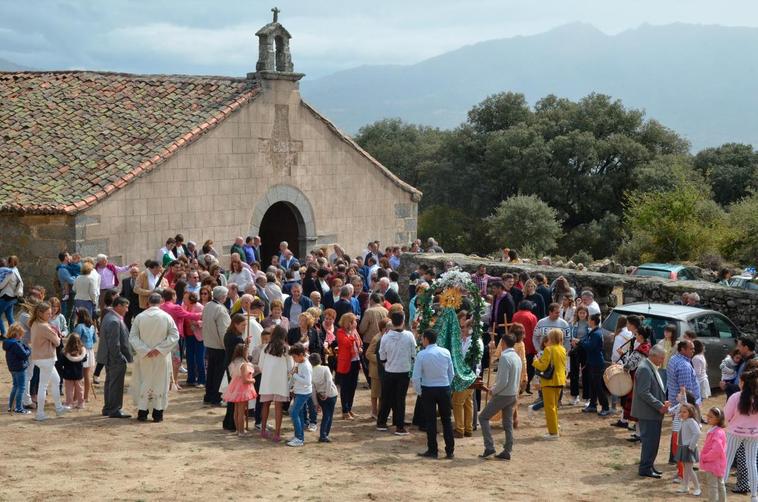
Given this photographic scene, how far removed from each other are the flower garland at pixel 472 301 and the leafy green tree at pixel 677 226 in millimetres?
22258

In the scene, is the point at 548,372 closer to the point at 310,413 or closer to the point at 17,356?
the point at 310,413

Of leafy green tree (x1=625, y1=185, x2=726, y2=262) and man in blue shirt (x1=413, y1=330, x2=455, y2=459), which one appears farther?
leafy green tree (x1=625, y1=185, x2=726, y2=262)

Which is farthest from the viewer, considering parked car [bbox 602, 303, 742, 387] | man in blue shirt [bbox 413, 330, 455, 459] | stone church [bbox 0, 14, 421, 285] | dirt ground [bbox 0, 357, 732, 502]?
stone church [bbox 0, 14, 421, 285]

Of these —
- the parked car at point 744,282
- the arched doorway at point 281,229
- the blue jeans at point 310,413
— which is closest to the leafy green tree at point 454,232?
the arched doorway at point 281,229

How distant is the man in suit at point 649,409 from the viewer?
11914 millimetres

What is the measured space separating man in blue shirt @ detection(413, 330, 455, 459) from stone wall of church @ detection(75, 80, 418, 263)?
989 centimetres

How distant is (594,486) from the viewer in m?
11.6

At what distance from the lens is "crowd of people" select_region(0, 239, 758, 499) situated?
12031 mm

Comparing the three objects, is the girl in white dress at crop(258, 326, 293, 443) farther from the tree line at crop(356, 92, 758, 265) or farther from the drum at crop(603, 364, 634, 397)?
the tree line at crop(356, 92, 758, 265)

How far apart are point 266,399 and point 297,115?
12.9 meters

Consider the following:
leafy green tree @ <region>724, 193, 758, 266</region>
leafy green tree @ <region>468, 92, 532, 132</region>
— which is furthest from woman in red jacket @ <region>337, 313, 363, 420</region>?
leafy green tree @ <region>468, 92, 532, 132</region>

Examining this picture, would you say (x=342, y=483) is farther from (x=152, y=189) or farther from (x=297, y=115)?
(x=297, y=115)

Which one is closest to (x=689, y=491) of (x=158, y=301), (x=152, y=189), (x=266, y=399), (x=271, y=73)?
(x=266, y=399)

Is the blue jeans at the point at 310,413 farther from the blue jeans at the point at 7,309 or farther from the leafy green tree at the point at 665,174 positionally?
the leafy green tree at the point at 665,174
